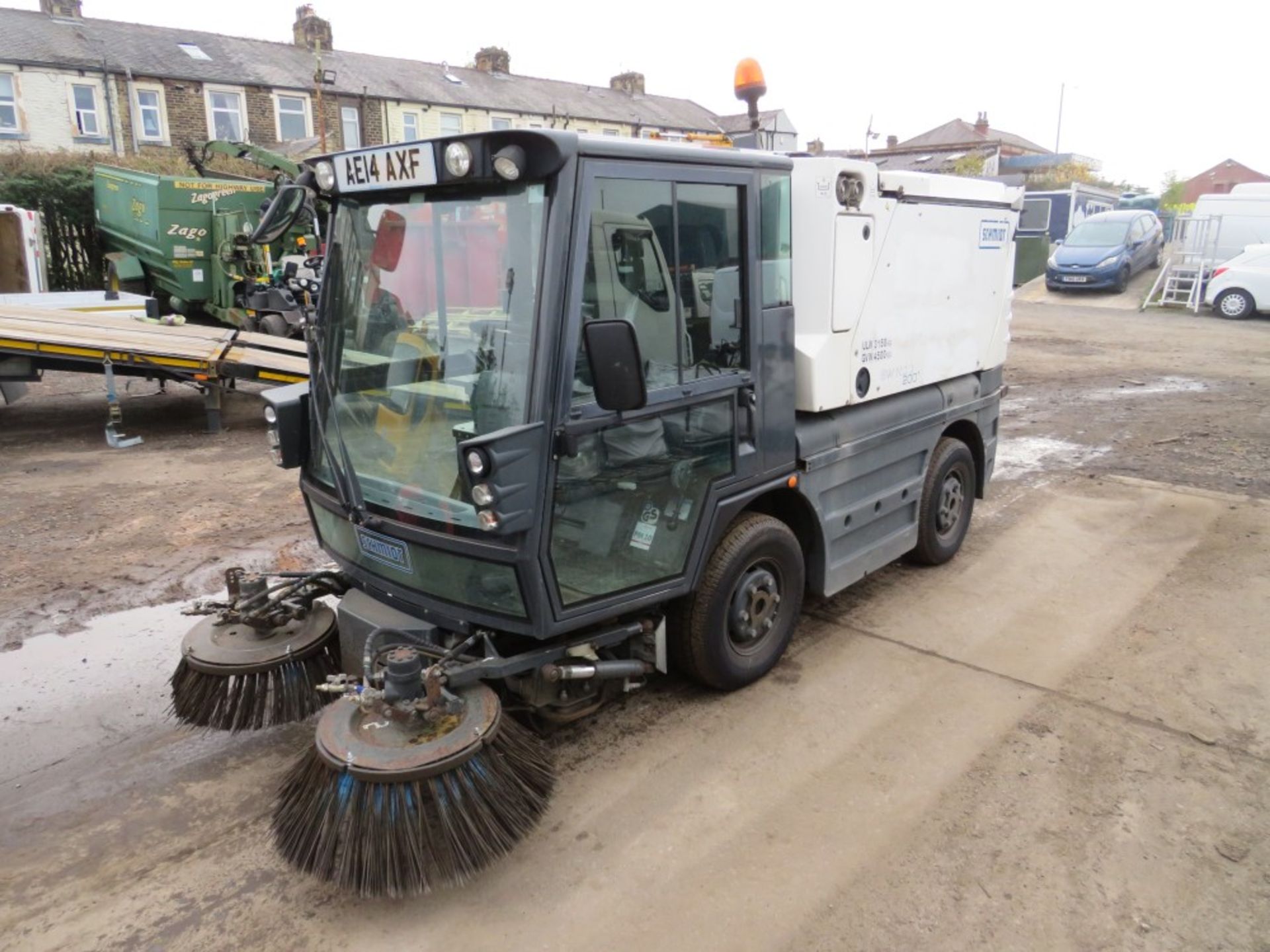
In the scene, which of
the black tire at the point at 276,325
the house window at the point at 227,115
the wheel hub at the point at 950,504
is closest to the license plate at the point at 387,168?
the wheel hub at the point at 950,504

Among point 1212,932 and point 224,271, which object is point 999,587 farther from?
point 224,271

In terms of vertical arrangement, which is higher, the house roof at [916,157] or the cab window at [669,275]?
the house roof at [916,157]

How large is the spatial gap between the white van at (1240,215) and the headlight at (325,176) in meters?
21.9

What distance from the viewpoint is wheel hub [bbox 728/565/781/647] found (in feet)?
12.3

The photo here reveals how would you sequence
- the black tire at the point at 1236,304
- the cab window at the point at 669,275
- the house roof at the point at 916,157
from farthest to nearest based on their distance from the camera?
1. the black tire at the point at 1236,304
2. the house roof at the point at 916,157
3. the cab window at the point at 669,275

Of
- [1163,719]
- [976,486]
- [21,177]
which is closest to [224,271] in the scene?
[21,177]

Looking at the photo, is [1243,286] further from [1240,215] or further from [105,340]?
[105,340]

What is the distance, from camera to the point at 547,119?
27.4 m

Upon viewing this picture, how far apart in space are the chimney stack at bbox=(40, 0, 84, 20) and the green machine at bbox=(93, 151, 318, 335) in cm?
1820

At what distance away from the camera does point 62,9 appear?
84.4ft

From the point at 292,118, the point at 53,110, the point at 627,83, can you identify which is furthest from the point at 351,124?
the point at 627,83

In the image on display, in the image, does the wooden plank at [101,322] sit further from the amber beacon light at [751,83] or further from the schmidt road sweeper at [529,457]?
the amber beacon light at [751,83]

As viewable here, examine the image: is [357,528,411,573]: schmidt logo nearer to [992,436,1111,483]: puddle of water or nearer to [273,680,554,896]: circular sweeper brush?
[273,680,554,896]: circular sweeper brush

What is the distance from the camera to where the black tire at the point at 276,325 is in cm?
1138
